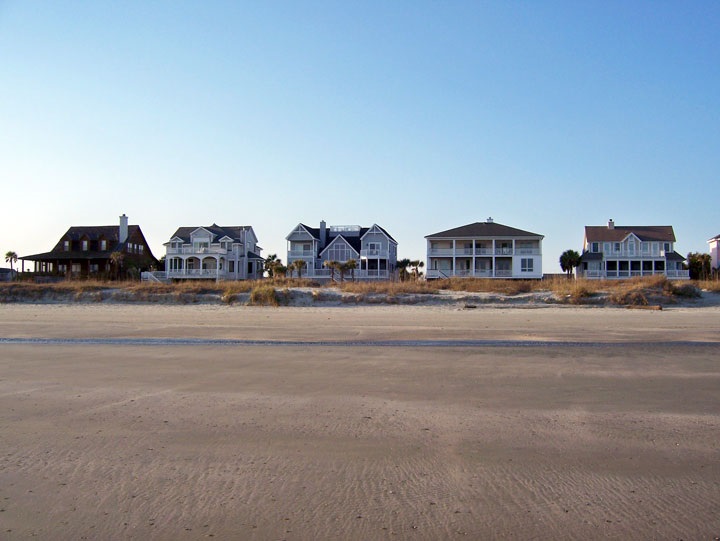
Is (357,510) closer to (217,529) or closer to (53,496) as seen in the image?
(217,529)

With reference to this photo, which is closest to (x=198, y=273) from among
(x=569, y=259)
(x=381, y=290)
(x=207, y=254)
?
(x=207, y=254)

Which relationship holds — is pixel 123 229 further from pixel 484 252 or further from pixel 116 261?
pixel 484 252

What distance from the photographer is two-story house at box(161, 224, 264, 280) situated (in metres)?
58.6

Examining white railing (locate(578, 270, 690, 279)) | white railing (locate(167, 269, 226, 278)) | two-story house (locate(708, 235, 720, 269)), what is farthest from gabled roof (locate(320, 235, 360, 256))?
two-story house (locate(708, 235, 720, 269))

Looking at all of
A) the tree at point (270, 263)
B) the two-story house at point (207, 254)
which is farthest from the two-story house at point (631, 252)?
the two-story house at point (207, 254)

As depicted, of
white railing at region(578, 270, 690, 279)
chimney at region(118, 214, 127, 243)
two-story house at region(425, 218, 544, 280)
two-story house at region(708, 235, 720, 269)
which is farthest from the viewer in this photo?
two-story house at region(708, 235, 720, 269)

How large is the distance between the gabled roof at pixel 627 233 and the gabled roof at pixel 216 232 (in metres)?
37.8

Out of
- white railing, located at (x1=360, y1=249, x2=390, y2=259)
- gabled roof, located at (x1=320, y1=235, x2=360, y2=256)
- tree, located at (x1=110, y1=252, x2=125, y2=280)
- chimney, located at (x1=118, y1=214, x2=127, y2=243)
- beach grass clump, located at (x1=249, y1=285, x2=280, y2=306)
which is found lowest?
beach grass clump, located at (x1=249, y1=285, x2=280, y2=306)

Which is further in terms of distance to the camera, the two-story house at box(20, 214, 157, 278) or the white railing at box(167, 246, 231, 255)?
the two-story house at box(20, 214, 157, 278)

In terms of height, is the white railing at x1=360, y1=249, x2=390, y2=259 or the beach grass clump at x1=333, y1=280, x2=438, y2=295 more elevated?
the white railing at x1=360, y1=249, x2=390, y2=259

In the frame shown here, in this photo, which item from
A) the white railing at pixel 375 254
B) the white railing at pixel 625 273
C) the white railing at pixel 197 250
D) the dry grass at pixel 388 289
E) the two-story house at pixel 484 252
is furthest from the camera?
the white railing at pixel 197 250

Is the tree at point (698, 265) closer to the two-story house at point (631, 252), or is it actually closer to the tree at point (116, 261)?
the two-story house at point (631, 252)

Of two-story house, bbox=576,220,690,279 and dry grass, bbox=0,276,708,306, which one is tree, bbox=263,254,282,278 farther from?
two-story house, bbox=576,220,690,279

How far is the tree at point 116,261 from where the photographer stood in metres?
55.9
